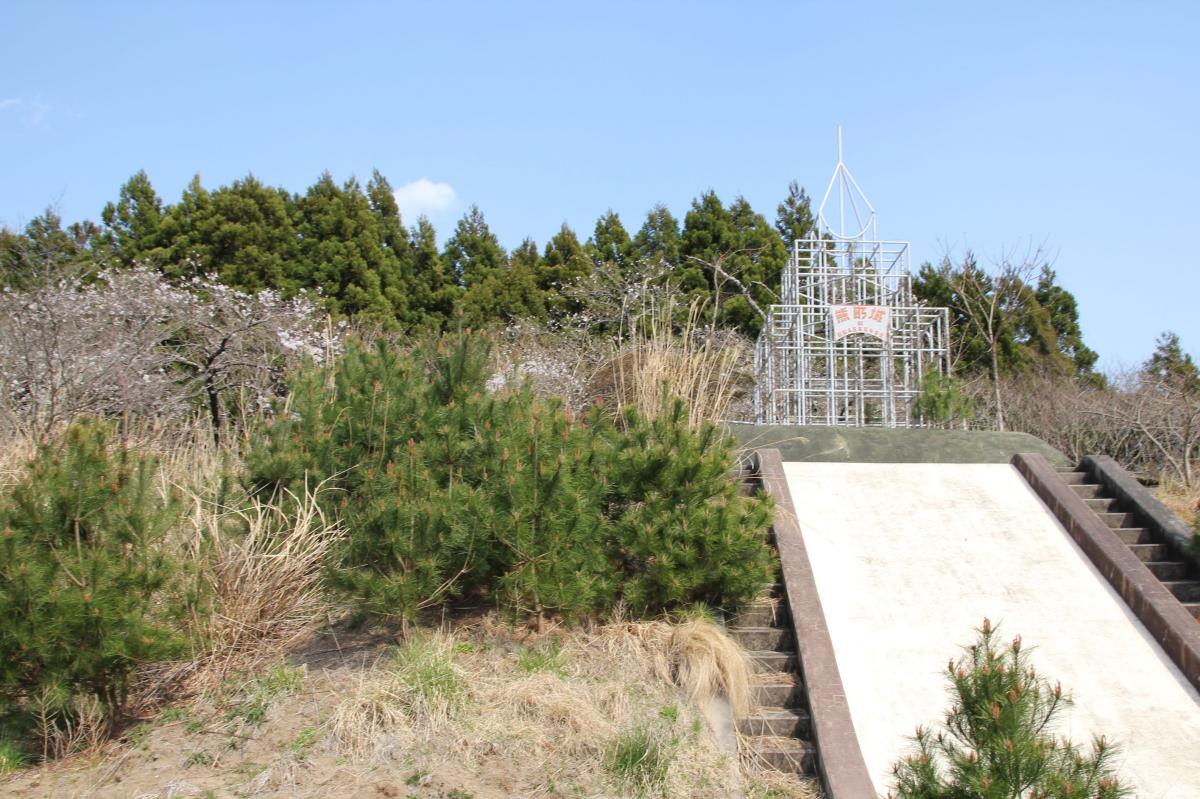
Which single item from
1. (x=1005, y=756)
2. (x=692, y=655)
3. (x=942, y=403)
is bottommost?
(x=692, y=655)

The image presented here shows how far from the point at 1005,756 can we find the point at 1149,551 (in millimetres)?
5936

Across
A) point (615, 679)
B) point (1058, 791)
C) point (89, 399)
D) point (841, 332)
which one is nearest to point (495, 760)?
point (615, 679)

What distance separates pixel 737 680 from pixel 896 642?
1344mm

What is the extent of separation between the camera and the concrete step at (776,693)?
247 inches

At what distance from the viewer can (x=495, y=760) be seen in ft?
17.0

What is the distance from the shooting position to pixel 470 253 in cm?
2138

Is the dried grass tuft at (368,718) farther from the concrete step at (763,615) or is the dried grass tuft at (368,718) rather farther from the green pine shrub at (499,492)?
the concrete step at (763,615)

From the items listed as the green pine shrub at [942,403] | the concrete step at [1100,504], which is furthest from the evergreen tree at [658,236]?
the concrete step at [1100,504]

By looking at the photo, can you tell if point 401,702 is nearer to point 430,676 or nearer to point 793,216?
point 430,676

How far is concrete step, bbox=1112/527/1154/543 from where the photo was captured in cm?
841

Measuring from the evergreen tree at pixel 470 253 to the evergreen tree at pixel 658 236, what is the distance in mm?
3013

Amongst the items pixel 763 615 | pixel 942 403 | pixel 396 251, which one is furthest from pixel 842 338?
pixel 396 251

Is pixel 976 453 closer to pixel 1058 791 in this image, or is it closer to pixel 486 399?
pixel 486 399

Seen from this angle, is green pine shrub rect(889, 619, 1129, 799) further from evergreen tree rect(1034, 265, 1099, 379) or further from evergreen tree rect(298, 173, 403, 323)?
evergreen tree rect(1034, 265, 1099, 379)
